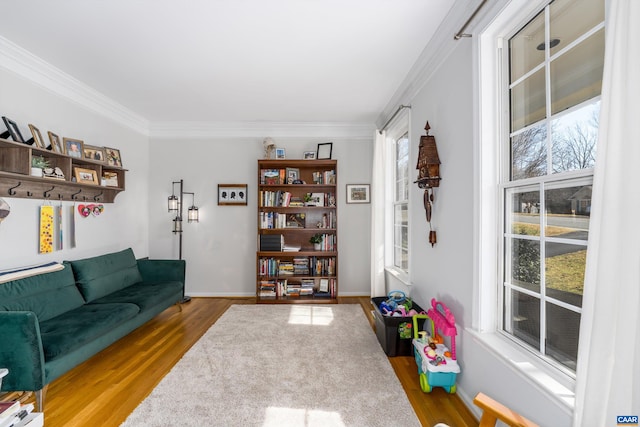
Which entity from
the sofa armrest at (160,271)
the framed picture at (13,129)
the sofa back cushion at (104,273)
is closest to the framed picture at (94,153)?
the framed picture at (13,129)

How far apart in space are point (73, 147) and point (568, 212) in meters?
4.22

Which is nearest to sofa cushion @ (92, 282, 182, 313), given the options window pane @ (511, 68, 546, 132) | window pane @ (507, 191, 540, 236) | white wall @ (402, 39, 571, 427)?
white wall @ (402, 39, 571, 427)

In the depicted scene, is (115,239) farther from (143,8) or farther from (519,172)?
(519,172)

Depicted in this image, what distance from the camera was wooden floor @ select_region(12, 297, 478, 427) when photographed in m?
2.02

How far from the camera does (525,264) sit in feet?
5.68

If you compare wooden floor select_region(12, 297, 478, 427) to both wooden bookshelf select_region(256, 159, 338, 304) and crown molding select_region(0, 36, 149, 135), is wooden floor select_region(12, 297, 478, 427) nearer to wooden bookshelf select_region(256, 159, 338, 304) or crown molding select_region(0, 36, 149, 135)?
wooden bookshelf select_region(256, 159, 338, 304)

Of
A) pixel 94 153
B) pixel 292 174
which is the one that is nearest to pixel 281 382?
pixel 292 174

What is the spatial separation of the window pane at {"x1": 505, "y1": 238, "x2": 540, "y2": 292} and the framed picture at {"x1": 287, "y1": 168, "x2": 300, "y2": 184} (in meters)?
3.37

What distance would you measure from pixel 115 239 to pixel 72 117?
1562 mm

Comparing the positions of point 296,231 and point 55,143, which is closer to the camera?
point 55,143

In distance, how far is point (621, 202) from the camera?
0.99m

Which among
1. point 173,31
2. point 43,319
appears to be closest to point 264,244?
point 43,319

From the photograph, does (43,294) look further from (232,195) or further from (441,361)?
(441,361)

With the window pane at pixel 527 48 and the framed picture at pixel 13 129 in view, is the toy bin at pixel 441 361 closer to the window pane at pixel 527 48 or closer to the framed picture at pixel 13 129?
the window pane at pixel 527 48
